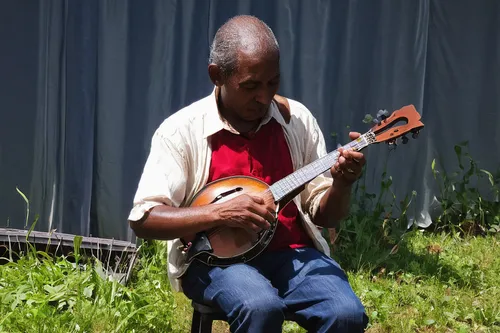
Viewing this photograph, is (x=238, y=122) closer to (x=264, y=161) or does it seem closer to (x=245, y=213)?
(x=264, y=161)

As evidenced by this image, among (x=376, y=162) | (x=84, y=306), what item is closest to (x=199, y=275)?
(x=84, y=306)

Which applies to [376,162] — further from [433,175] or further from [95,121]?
[95,121]

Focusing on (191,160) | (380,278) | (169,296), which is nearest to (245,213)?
(191,160)

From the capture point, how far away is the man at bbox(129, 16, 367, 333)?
3.12m

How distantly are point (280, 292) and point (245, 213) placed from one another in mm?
386

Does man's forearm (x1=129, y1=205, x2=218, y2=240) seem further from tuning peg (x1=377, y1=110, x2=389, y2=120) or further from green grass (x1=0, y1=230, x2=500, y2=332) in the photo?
green grass (x1=0, y1=230, x2=500, y2=332)

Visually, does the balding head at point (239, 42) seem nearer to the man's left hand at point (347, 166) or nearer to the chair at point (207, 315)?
the man's left hand at point (347, 166)

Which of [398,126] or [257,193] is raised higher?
[398,126]

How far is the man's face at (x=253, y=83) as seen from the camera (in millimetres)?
3256

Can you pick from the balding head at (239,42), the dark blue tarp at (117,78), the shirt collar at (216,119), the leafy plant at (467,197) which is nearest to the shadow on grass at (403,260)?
the leafy plant at (467,197)

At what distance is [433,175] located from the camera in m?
5.91

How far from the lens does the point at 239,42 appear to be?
3287 millimetres

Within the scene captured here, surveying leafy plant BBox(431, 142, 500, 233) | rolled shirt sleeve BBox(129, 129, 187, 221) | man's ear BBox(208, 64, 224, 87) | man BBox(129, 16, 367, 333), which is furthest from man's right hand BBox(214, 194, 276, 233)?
leafy plant BBox(431, 142, 500, 233)

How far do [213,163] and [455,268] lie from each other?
7.51 ft
